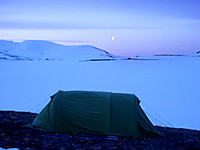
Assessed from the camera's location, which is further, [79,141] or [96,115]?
[96,115]

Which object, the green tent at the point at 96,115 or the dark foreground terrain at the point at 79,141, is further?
the green tent at the point at 96,115

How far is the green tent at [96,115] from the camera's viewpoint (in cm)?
840

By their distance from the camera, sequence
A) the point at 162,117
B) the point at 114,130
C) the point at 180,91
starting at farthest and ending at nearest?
the point at 180,91, the point at 162,117, the point at 114,130

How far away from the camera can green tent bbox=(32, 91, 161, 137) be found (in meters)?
8.40

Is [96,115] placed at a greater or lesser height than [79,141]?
greater

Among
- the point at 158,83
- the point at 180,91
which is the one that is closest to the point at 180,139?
the point at 180,91

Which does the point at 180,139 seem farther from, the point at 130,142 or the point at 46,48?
the point at 46,48

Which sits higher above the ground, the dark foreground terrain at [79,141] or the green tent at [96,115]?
the green tent at [96,115]

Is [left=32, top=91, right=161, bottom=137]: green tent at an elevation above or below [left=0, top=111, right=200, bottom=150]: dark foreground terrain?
above

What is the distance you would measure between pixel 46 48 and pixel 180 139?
155 meters

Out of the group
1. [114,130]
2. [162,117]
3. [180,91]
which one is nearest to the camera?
[114,130]

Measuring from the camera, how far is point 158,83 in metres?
25.3

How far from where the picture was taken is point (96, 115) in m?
8.47

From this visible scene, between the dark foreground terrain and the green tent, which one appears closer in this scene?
the dark foreground terrain
